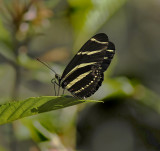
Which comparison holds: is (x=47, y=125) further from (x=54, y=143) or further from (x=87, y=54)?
(x=87, y=54)

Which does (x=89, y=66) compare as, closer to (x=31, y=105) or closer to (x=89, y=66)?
(x=89, y=66)

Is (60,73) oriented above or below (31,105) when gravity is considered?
below

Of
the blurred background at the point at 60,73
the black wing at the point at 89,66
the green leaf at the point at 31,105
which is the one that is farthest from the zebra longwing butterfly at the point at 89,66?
the green leaf at the point at 31,105

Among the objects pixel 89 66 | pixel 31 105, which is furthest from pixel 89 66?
pixel 31 105

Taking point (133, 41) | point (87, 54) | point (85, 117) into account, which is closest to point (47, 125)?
point (87, 54)

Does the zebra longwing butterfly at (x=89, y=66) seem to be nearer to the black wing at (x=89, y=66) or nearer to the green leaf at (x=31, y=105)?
the black wing at (x=89, y=66)

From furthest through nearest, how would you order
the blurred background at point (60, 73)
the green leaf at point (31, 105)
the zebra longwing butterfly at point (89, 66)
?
the blurred background at point (60, 73) < the zebra longwing butterfly at point (89, 66) < the green leaf at point (31, 105)
